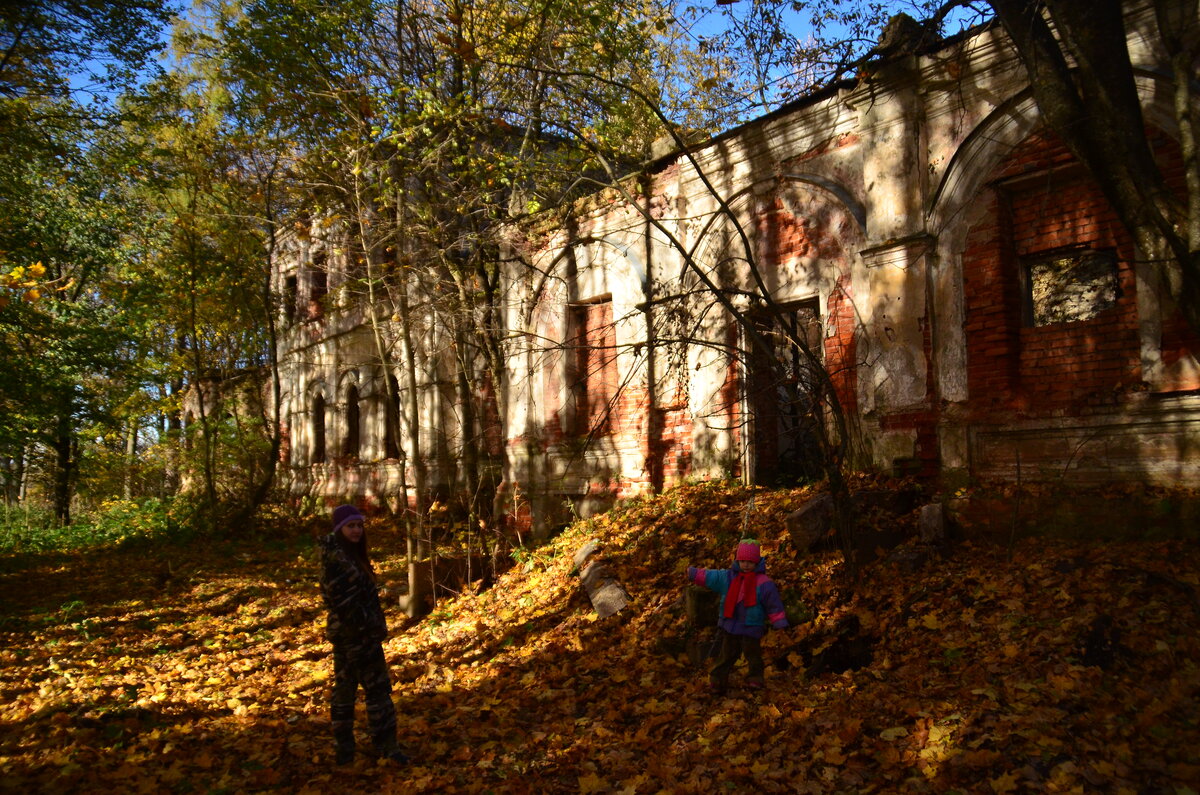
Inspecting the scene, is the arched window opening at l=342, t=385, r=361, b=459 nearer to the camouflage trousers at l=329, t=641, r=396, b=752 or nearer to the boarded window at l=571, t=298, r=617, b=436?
the boarded window at l=571, t=298, r=617, b=436

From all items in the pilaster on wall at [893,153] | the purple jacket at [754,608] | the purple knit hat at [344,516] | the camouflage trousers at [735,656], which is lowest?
the camouflage trousers at [735,656]

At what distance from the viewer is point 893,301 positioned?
29.5 ft

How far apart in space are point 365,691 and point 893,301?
273 inches

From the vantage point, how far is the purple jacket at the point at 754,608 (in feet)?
19.3

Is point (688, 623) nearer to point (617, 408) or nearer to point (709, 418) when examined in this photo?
point (709, 418)

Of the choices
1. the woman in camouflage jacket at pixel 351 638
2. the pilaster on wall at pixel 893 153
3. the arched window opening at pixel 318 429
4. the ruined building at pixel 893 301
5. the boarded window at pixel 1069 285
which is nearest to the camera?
the woman in camouflage jacket at pixel 351 638

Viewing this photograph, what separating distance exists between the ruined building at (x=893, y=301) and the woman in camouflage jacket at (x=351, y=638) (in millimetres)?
3074

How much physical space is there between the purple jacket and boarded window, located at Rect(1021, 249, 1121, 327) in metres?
4.59

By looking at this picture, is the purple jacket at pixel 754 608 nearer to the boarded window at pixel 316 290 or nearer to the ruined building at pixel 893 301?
the ruined building at pixel 893 301

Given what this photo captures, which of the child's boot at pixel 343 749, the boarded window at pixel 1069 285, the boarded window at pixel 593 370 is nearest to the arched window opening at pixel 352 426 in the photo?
the boarded window at pixel 593 370

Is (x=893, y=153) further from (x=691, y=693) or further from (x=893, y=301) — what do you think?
(x=691, y=693)

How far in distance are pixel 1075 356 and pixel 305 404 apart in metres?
20.2

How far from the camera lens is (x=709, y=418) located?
11.1m

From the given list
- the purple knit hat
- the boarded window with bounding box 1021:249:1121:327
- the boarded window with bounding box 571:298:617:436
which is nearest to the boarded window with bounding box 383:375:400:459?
the boarded window with bounding box 571:298:617:436
